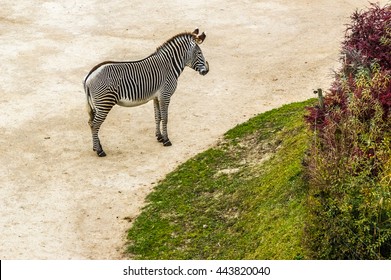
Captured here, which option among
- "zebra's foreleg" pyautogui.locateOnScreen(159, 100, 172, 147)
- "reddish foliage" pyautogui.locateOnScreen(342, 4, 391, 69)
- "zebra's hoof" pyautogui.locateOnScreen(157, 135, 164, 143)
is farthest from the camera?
"zebra's hoof" pyautogui.locateOnScreen(157, 135, 164, 143)

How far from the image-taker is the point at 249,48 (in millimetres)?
28562

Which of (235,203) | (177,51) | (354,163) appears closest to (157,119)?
(177,51)

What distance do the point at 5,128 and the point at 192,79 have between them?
6.19 meters

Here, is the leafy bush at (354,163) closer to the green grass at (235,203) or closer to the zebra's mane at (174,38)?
the green grass at (235,203)

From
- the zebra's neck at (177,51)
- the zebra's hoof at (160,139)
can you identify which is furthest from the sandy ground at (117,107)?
the zebra's neck at (177,51)

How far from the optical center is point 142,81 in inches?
882

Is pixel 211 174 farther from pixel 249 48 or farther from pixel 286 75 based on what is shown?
pixel 249 48

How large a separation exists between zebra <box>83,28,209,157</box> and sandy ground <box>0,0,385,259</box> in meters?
0.86

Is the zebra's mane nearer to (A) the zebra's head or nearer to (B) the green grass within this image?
(A) the zebra's head

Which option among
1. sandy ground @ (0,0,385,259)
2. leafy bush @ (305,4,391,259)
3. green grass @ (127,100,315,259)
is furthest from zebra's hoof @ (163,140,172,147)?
leafy bush @ (305,4,391,259)

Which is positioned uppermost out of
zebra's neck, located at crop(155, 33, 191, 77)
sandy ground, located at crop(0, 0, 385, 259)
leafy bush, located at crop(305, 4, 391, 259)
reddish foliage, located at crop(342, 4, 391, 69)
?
reddish foliage, located at crop(342, 4, 391, 69)

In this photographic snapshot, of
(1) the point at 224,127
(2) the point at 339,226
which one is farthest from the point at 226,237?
(1) the point at 224,127

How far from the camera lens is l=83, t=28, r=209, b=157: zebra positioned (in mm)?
21969

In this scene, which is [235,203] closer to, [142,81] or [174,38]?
[142,81]
